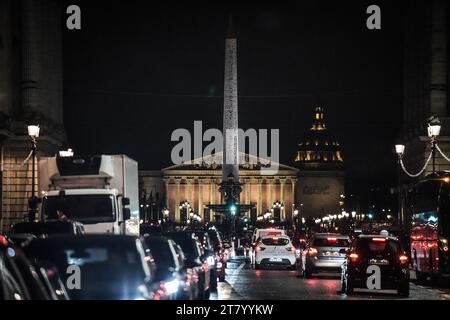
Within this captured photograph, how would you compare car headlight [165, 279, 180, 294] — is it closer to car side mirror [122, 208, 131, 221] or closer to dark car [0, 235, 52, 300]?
dark car [0, 235, 52, 300]

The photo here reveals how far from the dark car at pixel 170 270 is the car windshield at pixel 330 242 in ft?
67.0

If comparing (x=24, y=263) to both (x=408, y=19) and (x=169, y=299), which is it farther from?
(x=408, y=19)

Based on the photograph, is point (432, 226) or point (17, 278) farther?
point (432, 226)

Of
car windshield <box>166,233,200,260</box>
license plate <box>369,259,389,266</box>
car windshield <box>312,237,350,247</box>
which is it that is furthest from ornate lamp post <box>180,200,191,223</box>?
car windshield <box>166,233,200,260</box>

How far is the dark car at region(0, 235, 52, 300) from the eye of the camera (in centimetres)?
885

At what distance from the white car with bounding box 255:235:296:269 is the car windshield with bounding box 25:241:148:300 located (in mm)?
31189

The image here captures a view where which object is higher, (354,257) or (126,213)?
(126,213)

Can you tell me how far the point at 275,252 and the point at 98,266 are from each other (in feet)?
105

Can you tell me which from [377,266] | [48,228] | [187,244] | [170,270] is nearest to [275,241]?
[377,266]

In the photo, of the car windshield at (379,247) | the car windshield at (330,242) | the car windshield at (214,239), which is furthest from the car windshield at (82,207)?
the car windshield at (330,242)

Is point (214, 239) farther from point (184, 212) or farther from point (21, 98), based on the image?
point (184, 212)

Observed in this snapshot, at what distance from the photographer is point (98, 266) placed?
13242mm

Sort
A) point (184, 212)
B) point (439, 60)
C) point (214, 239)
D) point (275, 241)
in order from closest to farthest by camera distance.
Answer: point (214, 239), point (275, 241), point (439, 60), point (184, 212)

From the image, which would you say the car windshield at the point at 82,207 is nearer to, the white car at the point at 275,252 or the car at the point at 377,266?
the car at the point at 377,266
